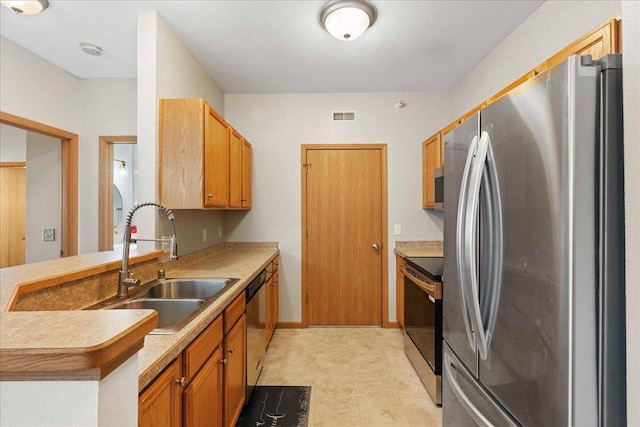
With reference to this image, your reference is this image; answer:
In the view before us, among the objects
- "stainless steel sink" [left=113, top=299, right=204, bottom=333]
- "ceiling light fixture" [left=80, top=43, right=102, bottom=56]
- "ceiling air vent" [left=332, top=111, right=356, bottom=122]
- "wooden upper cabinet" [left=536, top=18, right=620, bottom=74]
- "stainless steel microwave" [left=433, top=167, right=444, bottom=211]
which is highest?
"ceiling light fixture" [left=80, top=43, right=102, bottom=56]

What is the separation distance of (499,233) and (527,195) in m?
0.17

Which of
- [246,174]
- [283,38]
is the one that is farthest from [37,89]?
[283,38]

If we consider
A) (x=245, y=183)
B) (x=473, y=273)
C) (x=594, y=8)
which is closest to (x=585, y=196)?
(x=473, y=273)

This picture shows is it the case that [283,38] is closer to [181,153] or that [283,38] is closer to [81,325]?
[181,153]

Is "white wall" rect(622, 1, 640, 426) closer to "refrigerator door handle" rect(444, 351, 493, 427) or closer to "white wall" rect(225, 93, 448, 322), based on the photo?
"refrigerator door handle" rect(444, 351, 493, 427)

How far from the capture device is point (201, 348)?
131 centimetres

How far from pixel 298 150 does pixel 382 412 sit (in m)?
2.71

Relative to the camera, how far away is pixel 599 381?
0.79 m

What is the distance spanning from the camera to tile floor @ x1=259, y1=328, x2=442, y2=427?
202 cm

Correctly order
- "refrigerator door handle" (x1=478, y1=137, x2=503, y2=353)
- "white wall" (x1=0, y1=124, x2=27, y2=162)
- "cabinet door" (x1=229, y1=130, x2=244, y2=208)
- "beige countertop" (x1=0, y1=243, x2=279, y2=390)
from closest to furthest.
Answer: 1. "beige countertop" (x1=0, y1=243, x2=279, y2=390)
2. "refrigerator door handle" (x1=478, y1=137, x2=503, y2=353)
3. "cabinet door" (x1=229, y1=130, x2=244, y2=208)
4. "white wall" (x1=0, y1=124, x2=27, y2=162)

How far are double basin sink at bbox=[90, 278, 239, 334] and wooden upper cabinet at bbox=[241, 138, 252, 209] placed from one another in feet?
4.37

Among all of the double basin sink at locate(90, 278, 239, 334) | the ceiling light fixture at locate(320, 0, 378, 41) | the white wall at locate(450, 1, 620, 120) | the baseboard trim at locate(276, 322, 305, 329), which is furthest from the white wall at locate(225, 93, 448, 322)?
the double basin sink at locate(90, 278, 239, 334)

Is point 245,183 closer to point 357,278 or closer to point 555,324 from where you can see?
point 357,278

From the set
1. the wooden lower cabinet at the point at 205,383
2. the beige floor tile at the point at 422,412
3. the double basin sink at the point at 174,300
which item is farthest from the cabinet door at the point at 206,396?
the beige floor tile at the point at 422,412
